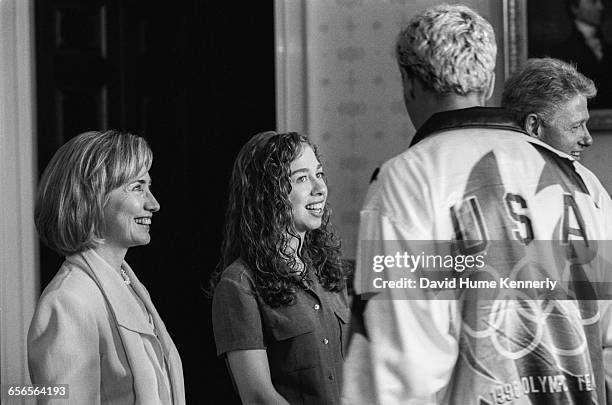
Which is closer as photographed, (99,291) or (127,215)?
(99,291)

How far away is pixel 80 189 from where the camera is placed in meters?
2.49

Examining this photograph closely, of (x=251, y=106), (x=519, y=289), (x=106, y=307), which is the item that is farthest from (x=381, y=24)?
(x=519, y=289)

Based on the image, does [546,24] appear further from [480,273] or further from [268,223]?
[480,273]

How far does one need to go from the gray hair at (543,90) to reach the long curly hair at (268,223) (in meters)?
0.60

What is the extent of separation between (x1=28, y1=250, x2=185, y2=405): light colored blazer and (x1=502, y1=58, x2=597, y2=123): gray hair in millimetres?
1194

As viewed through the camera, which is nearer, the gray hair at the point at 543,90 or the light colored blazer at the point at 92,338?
the light colored blazer at the point at 92,338

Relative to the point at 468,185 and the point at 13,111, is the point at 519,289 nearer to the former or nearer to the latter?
the point at 468,185

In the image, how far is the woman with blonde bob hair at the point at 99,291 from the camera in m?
2.32

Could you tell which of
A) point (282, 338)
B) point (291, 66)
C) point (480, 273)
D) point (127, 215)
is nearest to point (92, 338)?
point (127, 215)

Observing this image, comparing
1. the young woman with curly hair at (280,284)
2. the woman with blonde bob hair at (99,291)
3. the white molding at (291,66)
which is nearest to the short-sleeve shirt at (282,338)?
the young woman with curly hair at (280,284)

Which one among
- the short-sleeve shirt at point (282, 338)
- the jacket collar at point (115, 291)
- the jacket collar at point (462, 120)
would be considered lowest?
the short-sleeve shirt at point (282, 338)

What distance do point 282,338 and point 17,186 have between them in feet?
6.00

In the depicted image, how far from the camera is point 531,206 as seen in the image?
6.54ft

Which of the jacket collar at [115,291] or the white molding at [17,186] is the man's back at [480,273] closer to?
the jacket collar at [115,291]
